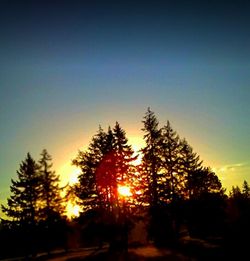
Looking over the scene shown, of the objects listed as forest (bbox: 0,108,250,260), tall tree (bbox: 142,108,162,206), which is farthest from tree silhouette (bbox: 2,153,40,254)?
tall tree (bbox: 142,108,162,206)

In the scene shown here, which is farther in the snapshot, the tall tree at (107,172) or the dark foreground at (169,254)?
the tall tree at (107,172)

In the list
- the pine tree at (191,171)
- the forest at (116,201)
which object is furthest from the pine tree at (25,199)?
the pine tree at (191,171)

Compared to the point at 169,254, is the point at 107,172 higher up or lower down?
higher up

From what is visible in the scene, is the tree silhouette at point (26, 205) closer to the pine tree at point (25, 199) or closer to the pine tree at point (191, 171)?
the pine tree at point (25, 199)

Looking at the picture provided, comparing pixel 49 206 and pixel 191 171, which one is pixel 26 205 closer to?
pixel 49 206

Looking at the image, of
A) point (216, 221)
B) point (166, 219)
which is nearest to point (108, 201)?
point (166, 219)

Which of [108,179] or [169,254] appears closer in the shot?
[169,254]

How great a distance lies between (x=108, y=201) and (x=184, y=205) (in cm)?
1010

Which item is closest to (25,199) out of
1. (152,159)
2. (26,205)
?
(26,205)

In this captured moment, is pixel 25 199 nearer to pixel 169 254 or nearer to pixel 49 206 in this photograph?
pixel 49 206

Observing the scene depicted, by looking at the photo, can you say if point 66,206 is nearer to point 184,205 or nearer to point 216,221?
point 184,205

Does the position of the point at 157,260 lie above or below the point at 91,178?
below

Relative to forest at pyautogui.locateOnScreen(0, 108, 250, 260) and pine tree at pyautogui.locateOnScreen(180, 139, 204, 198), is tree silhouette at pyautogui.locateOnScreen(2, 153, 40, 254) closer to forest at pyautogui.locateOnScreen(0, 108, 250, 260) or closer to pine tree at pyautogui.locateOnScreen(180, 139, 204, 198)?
forest at pyautogui.locateOnScreen(0, 108, 250, 260)

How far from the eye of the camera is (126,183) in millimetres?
41156
